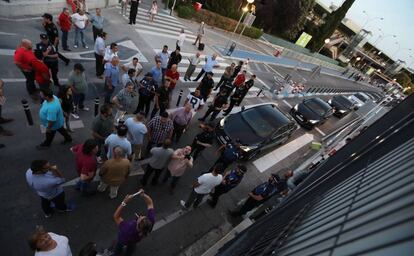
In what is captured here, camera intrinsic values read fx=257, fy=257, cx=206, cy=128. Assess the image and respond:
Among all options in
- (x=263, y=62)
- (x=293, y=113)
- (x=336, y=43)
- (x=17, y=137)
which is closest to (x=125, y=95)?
(x=17, y=137)

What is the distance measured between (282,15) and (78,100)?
37917mm

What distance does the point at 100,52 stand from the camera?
10031 mm

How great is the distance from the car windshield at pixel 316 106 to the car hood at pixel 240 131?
7955 mm

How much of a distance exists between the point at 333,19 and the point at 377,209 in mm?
50422

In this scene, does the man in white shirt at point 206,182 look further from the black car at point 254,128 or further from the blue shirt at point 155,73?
the blue shirt at point 155,73

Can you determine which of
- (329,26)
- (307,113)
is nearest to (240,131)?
(307,113)

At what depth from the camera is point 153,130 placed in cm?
698

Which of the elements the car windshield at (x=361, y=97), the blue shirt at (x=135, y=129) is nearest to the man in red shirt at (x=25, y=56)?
the blue shirt at (x=135, y=129)

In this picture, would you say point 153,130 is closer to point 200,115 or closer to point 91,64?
point 200,115

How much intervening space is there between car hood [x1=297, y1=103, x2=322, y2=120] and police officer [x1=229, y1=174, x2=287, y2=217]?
369 inches

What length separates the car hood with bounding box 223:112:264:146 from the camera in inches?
378

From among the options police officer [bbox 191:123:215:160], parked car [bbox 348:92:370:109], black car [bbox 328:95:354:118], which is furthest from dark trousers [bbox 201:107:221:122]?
parked car [bbox 348:92:370:109]

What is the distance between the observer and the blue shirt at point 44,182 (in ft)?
14.7

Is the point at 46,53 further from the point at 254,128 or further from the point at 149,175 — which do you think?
the point at 254,128
